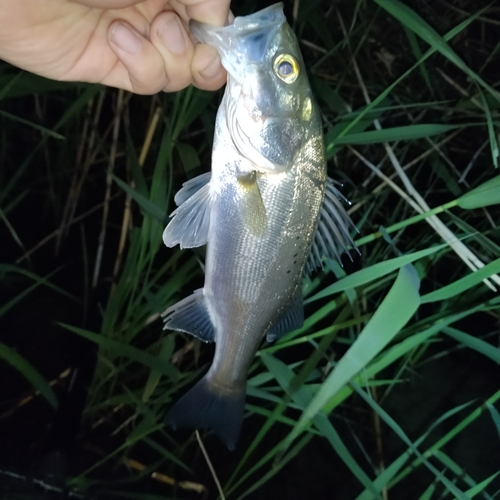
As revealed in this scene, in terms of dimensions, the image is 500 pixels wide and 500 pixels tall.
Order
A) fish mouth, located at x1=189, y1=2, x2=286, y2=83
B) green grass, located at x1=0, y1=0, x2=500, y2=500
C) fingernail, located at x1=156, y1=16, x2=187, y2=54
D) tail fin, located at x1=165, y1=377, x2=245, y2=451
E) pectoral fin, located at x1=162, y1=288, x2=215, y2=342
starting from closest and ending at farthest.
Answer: fish mouth, located at x1=189, y1=2, x2=286, y2=83 → fingernail, located at x1=156, y1=16, x2=187, y2=54 → pectoral fin, located at x1=162, y1=288, x2=215, y2=342 → tail fin, located at x1=165, y1=377, x2=245, y2=451 → green grass, located at x1=0, y1=0, x2=500, y2=500

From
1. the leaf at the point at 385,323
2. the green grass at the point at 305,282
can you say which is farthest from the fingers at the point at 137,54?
the leaf at the point at 385,323

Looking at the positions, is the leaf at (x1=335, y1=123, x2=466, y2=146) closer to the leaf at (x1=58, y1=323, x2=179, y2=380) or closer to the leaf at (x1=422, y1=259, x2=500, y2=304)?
the leaf at (x1=422, y1=259, x2=500, y2=304)

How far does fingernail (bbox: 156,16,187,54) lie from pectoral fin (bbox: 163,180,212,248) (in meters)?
0.28

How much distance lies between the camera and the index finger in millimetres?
915

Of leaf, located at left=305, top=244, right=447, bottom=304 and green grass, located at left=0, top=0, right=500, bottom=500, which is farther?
green grass, located at left=0, top=0, right=500, bottom=500

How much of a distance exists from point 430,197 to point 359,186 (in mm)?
289

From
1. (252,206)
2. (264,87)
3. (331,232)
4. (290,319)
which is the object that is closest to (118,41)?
(264,87)

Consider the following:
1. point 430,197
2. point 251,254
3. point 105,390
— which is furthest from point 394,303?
point 105,390

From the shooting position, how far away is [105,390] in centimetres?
159

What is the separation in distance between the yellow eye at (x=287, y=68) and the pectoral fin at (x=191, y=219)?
279 millimetres

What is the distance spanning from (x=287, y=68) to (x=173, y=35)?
0.84ft

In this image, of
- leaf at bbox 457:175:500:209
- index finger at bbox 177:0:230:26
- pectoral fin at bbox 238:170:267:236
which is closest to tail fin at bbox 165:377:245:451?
pectoral fin at bbox 238:170:267:236

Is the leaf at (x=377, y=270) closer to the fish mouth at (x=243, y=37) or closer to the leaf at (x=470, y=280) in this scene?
the leaf at (x=470, y=280)

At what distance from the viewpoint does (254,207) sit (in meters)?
1.01
